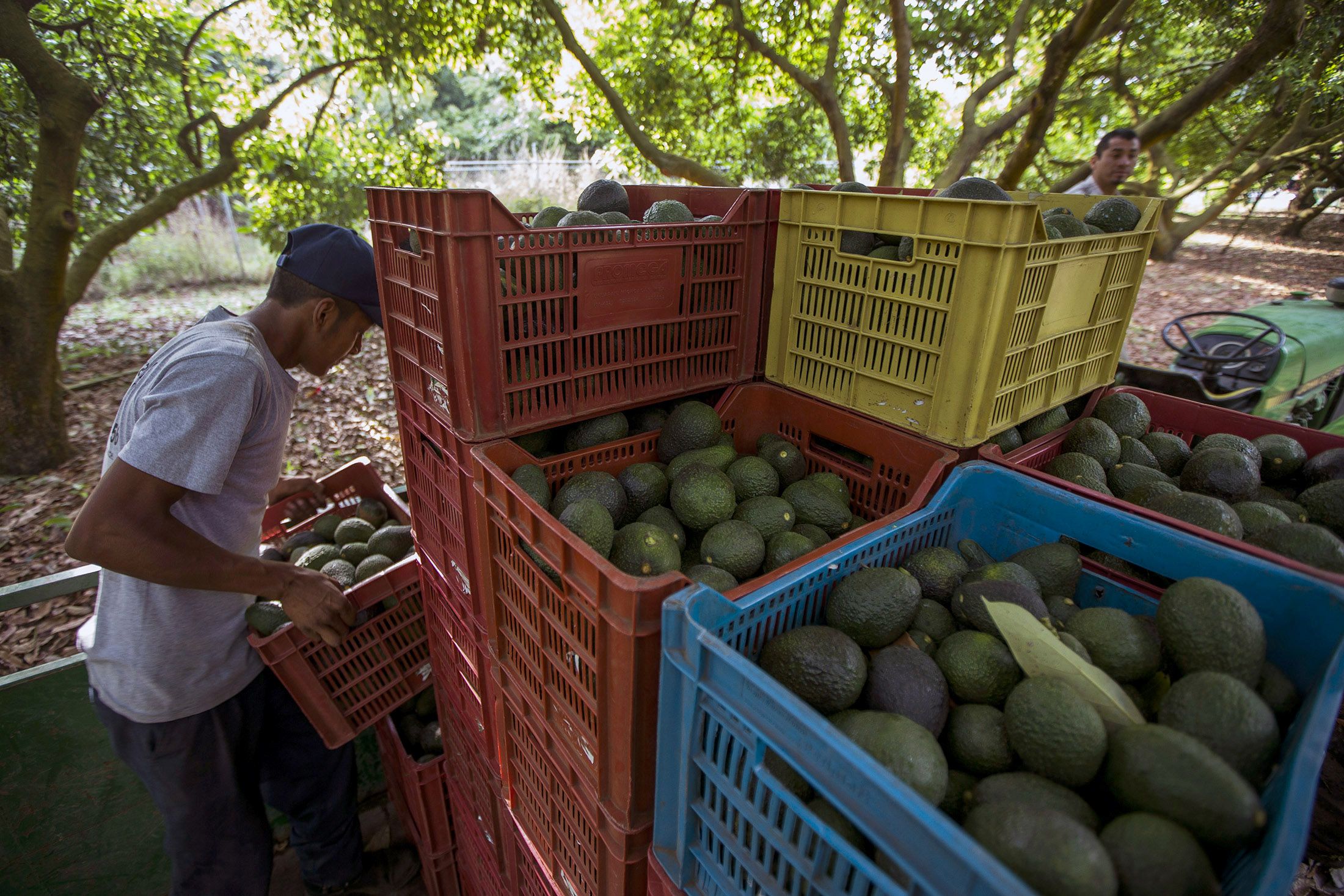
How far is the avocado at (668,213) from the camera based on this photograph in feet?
8.71

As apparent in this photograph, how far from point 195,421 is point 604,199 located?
1786 mm

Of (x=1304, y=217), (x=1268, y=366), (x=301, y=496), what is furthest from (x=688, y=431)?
(x=1304, y=217)

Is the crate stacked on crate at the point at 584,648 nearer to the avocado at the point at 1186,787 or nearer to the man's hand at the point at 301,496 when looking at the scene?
the avocado at the point at 1186,787

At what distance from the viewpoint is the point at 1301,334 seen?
16.9ft

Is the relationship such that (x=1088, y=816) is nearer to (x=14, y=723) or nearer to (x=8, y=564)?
(x=14, y=723)

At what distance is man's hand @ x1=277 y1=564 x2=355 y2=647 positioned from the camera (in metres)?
2.52

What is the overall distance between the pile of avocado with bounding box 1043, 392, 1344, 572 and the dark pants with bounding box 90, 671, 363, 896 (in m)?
3.33

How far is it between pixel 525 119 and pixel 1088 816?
32641 mm

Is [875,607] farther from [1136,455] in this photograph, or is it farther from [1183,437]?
[1183,437]

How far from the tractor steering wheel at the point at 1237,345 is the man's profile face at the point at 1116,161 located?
1.47 meters

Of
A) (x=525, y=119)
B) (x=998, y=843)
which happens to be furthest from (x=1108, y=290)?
(x=525, y=119)

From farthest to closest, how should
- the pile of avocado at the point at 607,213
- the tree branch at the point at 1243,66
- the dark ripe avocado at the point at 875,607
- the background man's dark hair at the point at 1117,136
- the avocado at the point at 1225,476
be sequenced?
the tree branch at the point at 1243,66 < the background man's dark hair at the point at 1117,136 < the pile of avocado at the point at 607,213 < the avocado at the point at 1225,476 < the dark ripe avocado at the point at 875,607

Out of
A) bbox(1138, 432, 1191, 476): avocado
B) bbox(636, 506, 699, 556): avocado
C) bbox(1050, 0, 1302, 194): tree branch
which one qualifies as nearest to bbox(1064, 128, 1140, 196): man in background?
bbox(1050, 0, 1302, 194): tree branch

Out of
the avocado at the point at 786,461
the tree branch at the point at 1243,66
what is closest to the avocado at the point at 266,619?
the avocado at the point at 786,461
